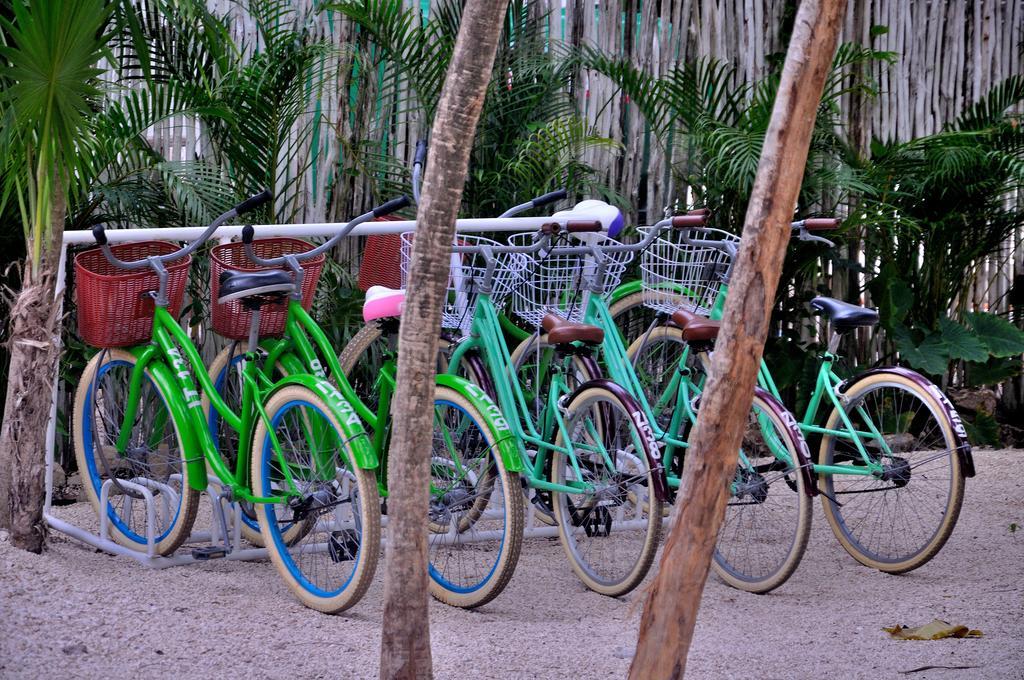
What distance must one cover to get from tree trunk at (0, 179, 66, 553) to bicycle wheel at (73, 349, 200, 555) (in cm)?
22

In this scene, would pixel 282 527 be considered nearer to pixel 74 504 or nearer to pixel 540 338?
pixel 540 338

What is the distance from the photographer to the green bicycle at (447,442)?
3.53 metres

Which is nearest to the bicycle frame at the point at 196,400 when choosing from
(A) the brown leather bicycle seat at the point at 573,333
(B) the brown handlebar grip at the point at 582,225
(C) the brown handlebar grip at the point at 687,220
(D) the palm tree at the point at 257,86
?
(A) the brown leather bicycle seat at the point at 573,333

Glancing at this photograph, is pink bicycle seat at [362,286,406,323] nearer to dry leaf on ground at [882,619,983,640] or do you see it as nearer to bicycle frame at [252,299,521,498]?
bicycle frame at [252,299,521,498]

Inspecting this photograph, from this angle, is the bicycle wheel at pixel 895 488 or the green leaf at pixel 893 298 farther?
the green leaf at pixel 893 298

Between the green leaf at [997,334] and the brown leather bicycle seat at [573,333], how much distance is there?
132 inches

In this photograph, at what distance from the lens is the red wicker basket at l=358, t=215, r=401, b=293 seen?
14.6 feet

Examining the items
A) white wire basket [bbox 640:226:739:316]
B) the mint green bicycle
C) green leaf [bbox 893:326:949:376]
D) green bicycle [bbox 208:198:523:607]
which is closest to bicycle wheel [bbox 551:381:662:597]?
the mint green bicycle

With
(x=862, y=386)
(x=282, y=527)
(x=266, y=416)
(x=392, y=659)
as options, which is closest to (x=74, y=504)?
(x=282, y=527)

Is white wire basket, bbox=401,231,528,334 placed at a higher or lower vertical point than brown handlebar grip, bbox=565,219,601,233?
lower

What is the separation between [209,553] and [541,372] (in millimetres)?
1324

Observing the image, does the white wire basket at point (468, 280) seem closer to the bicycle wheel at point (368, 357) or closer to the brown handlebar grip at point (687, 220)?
the bicycle wheel at point (368, 357)

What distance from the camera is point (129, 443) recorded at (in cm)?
419

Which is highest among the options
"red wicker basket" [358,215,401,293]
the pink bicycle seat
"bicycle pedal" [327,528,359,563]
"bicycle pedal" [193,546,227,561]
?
"red wicker basket" [358,215,401,293]
